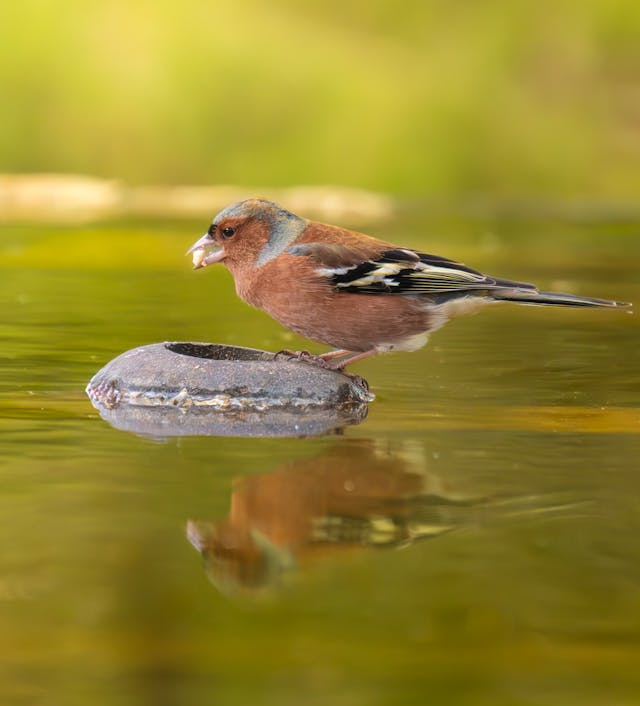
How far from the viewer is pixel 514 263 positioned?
30.1 meters

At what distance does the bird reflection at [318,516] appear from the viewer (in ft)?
24.1

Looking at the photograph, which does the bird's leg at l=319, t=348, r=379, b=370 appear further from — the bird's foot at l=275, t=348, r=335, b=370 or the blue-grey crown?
the blue-grey crown

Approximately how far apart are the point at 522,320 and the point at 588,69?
115 meters

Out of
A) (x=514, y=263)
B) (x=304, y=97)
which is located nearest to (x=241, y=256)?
(x=514, y=263)

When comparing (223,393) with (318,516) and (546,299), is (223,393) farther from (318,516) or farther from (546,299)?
(318,516)

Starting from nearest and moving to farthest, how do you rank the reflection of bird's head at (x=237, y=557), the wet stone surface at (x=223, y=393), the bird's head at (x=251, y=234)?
the reflection of bird's head at (x=237, y=557) → the wet stone surface at (x=223, y=393) → the bird's head at (x=251, y=234)

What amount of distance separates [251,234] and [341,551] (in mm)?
4731

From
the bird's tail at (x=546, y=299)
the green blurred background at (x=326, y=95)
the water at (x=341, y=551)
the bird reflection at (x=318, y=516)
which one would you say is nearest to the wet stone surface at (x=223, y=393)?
the water at (x=341, y=551)

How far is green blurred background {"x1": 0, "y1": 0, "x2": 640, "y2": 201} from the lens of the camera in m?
104

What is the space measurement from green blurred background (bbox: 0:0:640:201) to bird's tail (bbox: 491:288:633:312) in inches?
3271

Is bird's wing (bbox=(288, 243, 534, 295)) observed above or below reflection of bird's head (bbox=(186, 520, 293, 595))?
above

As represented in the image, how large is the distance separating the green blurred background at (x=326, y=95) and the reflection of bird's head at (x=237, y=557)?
8754 centimetres

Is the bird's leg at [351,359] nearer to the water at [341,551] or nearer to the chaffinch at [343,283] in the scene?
the chaffinch at [343,283]

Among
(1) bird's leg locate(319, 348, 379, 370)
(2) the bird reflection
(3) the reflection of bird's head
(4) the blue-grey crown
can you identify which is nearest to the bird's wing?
(4) the blue-grey crown
